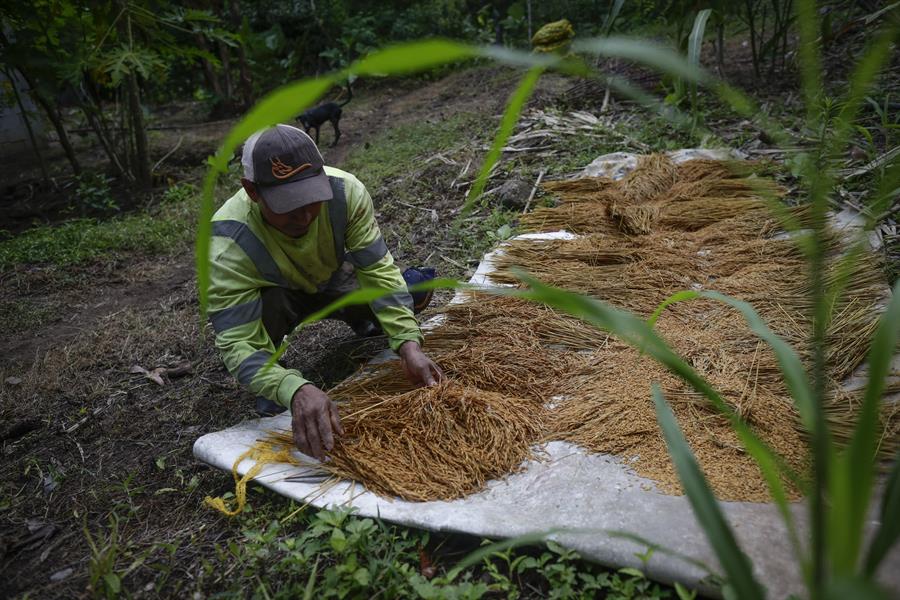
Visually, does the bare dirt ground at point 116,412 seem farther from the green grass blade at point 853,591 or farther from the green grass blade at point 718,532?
the green grass blade at point 853,591

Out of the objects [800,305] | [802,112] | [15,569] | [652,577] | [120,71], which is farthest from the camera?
[120,71]

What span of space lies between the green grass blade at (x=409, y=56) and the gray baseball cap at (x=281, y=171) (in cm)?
110

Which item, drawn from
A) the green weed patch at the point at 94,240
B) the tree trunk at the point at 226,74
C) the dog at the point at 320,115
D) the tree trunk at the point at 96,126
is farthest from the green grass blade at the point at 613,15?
the tree trunk at the point at 226,74

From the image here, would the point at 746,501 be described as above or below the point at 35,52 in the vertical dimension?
below

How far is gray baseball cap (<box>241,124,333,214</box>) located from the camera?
1.62 metres

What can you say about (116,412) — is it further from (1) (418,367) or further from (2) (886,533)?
(2) (886,533)

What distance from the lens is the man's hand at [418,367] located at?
5.58 feet

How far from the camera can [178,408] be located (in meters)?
2.07

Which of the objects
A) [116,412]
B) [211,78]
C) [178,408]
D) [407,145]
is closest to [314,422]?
[178,408]

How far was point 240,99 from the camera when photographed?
304 inches

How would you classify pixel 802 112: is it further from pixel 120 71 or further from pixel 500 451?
pixel 120 71

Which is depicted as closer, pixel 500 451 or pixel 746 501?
pixel 746 501

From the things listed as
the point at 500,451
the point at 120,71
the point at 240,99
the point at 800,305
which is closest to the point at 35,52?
the point at 120,71

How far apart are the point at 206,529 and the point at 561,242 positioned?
5.82ft
